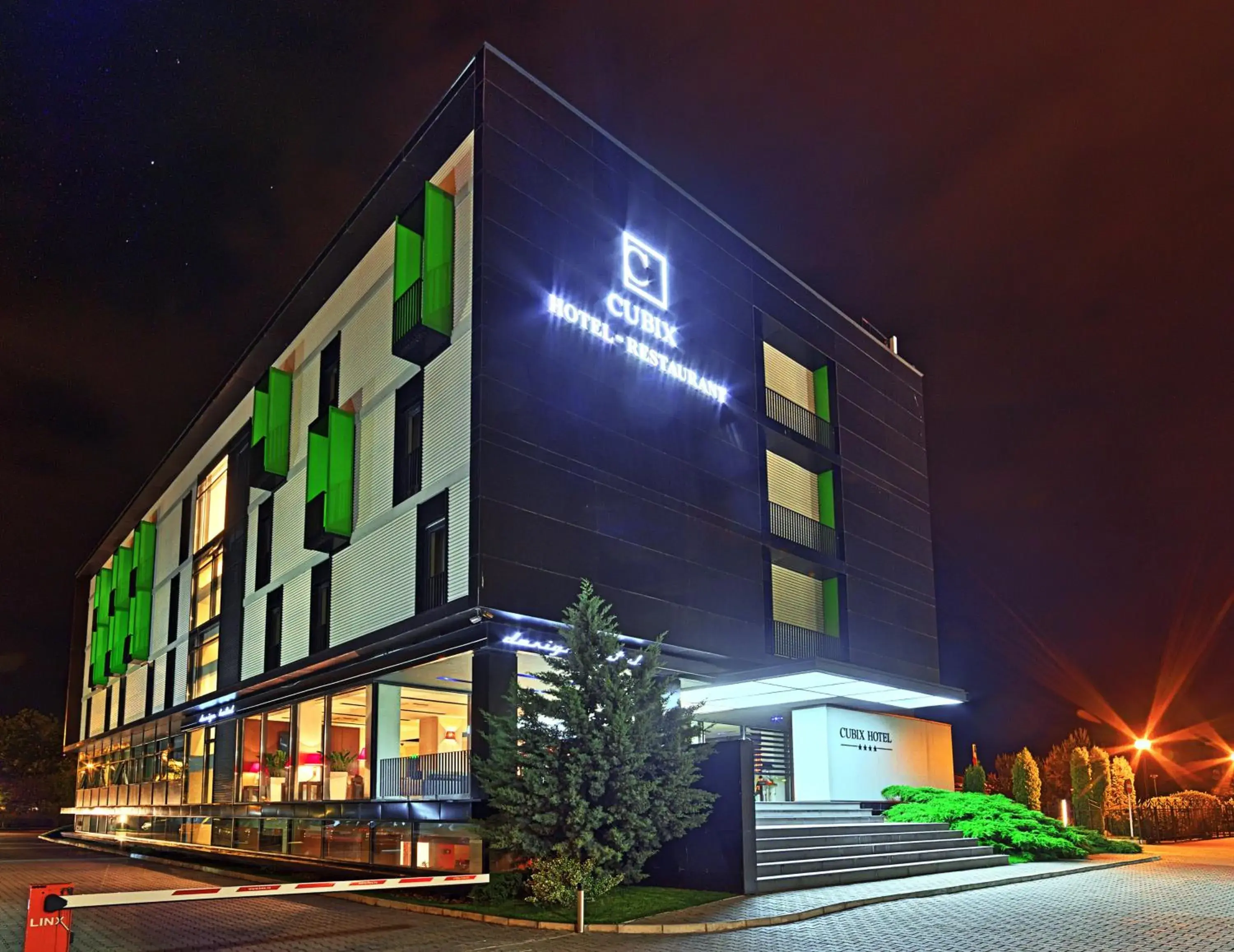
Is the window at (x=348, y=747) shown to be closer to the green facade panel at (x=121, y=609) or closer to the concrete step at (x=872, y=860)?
the concrete step at (x=872, y=860)

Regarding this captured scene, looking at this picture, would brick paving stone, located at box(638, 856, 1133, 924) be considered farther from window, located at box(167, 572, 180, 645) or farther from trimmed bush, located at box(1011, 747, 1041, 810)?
window, located at box(167, 572, 180, 645)

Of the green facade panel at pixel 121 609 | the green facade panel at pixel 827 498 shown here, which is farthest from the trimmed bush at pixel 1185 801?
the green facade panel at pixel 121 609

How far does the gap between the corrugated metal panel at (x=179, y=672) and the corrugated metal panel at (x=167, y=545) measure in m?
3.48

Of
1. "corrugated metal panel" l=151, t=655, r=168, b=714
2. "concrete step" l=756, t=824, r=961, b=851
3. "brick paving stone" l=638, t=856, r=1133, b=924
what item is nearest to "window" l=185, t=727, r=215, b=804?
"corrugated metal panel" l=151, t=655, r=168, b=714

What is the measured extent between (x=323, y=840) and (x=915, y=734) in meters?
18.2

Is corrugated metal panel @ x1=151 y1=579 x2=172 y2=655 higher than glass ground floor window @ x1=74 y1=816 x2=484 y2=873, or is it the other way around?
corrugated metal panel @ x1=151 y1=579 x2=172 y2=655

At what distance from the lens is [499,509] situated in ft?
67.9

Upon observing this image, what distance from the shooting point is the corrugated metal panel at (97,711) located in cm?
5216

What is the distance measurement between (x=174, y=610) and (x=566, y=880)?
3013 cm

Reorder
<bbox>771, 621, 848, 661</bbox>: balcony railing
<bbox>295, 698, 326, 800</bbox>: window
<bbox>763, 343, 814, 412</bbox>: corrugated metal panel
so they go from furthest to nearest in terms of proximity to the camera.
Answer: <bbox>763, 343, 814, 412</bbox>: corrugated metal panel, <bbox>771, 621, 848, 661</bbox>: balcony railing, <bbox>295, 698, 326, 800</bbox>: window

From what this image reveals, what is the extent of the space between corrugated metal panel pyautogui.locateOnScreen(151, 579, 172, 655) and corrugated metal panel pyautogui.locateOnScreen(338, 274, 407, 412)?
18603 mm

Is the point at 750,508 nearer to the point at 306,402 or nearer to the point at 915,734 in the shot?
the point at 915,734

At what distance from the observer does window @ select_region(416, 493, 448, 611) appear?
71.2 ft

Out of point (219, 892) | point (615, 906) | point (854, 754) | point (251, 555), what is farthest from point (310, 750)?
point (854, 754)
